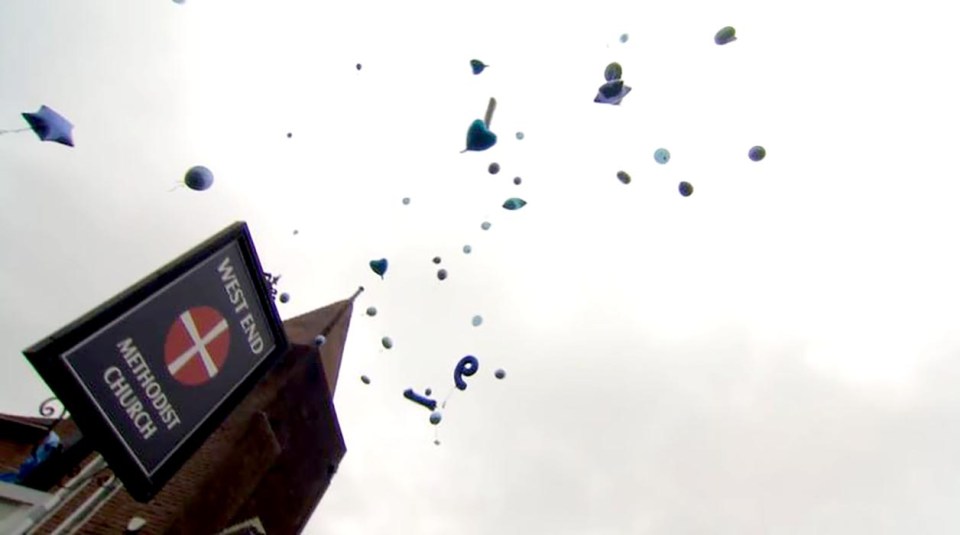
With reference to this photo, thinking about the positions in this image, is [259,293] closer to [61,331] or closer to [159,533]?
[61,331]

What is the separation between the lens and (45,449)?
27.0 ft

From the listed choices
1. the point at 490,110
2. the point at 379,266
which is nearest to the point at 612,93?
the point at 490,110

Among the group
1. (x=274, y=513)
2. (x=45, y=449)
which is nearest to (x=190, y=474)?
(x=45, y=449)

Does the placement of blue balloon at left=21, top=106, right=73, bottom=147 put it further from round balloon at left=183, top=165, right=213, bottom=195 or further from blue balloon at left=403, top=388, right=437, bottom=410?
blue balloon at left=403, top=388, right=437, bottom=410

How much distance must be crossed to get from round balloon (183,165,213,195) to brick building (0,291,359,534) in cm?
407

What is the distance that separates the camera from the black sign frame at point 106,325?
4.52 meters

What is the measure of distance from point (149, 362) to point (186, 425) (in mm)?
882

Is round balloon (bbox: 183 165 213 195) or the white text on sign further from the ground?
round balloon (bbox: 183 165 213 195)

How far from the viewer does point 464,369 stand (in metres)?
13.1

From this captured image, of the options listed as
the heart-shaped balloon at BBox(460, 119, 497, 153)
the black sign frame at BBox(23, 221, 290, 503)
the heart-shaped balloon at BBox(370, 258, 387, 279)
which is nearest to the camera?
the black sign frame at BBox(23, 221, 290, 503)

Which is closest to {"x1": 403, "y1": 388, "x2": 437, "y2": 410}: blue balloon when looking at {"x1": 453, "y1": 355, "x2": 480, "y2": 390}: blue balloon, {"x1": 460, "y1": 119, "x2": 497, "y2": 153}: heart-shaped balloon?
{"x1": 453, "y1": 355, "x2": 480, "y2": 390}: blue balloon

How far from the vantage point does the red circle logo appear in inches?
219

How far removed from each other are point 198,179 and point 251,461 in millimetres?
4992

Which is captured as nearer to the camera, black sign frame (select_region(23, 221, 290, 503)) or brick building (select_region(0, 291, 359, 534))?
black sign frame (select_region(23, 221, 290, 503))
